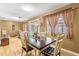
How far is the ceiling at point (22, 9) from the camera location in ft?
6.79

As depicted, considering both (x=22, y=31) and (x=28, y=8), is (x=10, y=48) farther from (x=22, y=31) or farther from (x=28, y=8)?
(x=28, y=8)

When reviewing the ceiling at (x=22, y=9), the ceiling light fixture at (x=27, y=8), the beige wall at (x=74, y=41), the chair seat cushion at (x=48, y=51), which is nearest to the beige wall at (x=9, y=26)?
the ceiling at (x=22, y=9)

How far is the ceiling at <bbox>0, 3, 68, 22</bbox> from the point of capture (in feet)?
6.79

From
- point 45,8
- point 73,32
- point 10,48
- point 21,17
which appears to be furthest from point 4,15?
point 73,32

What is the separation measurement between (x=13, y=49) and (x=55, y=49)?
828 millimetres

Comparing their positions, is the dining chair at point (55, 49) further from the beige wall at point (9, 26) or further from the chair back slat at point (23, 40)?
the beige wall at point (9, 26)

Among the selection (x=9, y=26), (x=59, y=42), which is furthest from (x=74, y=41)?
(x=9, y=26)

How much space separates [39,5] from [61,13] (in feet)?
1.48

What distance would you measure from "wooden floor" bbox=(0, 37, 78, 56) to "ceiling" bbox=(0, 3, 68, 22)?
1.41 feet

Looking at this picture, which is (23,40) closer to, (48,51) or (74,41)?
(48,51)

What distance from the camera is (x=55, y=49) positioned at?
217 centimetres

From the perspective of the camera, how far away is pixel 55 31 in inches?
84.4

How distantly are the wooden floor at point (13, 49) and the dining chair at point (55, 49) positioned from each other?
13 centimetres

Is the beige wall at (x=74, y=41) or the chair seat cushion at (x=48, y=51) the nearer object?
the beige wall at (x=74, y=41)
